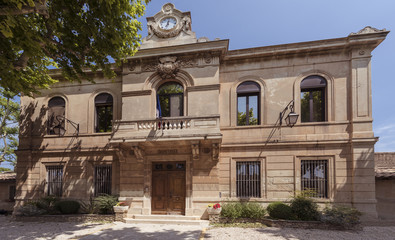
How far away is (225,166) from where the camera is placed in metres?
12.4

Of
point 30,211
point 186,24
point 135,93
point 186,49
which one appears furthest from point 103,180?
point 186,24

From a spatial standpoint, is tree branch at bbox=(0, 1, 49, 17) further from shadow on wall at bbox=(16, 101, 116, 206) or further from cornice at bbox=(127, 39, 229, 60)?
shadow on wall at bbox=(16, 101, 116, 206)

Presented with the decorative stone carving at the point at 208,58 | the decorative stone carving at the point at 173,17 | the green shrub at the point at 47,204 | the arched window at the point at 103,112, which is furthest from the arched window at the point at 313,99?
the green shrub at the point at 47,204

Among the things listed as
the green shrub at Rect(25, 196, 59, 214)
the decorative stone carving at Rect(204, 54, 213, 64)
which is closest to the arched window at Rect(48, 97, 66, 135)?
the green shrub at Rect(25, 196, 59, 214)

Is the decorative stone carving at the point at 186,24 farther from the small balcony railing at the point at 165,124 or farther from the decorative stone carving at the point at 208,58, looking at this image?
the small balcony railing at the point at 165,124

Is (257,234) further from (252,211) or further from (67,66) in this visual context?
(67,66)

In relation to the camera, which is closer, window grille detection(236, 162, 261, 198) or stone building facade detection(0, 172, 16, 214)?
window grille detection(236, 162, 261, 198)

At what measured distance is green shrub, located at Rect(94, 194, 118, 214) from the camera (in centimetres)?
1218

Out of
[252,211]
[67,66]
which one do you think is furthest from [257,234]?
[67,66]

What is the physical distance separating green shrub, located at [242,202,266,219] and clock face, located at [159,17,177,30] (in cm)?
1051

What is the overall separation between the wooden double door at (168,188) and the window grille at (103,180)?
290 centimetres

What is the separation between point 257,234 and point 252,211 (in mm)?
1756

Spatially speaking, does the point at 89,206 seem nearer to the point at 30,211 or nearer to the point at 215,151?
the point at 30,211

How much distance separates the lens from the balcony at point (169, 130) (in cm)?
1130
